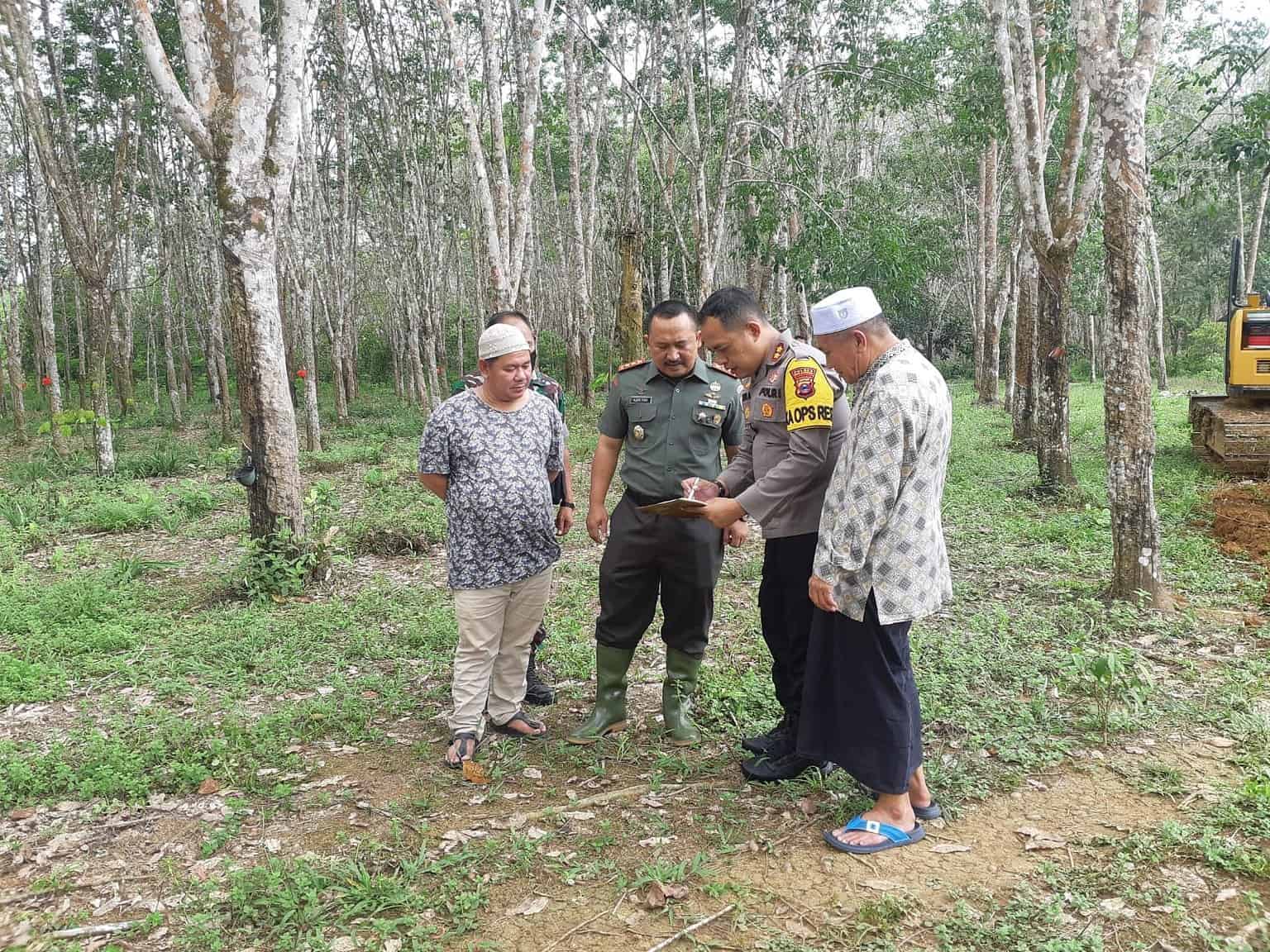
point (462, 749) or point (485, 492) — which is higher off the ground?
point (485, 492)

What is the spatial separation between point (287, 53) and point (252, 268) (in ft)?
4.87

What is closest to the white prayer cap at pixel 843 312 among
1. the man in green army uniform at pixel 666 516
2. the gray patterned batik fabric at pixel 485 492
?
the man in green army uniform at pixel 666 516

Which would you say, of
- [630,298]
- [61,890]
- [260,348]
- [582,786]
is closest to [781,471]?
[582,786]

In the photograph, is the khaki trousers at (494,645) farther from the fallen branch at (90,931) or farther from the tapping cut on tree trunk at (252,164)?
the tapping cut on tree trunk at (252,164)

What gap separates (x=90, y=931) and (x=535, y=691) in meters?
2.10

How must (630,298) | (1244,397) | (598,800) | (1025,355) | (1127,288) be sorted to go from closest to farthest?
(598,800), (1127,288), (1244,397), (1025,355), (630,298)

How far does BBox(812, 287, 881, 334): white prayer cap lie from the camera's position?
2.88 meters

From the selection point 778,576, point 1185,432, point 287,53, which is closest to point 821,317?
point 778,576

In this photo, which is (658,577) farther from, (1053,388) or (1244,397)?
(1244,397)

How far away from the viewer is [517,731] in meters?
3.96

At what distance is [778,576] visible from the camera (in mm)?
3480

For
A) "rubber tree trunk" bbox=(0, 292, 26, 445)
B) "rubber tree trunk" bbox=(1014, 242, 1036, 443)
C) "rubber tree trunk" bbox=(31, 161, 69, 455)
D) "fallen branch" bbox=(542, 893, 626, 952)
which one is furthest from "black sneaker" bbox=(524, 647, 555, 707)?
"rubber tree trunk" bbox=(0, 292, 26, 445)

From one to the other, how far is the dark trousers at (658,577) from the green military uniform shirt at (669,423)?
0.14 meters

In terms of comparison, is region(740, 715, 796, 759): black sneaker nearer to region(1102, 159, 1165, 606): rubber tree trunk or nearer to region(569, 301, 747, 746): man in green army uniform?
region(569, 301, 747, 746): man in green army uniform
